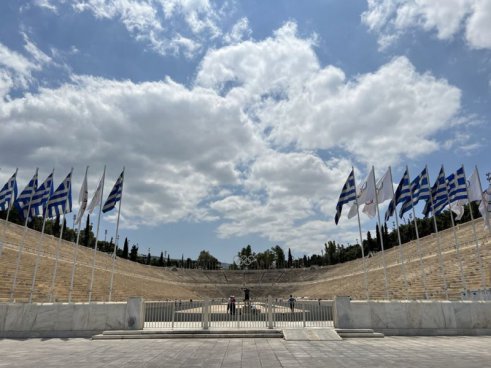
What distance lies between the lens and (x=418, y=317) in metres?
16.8

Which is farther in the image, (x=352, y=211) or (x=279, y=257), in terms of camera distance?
(x=279, y=257)

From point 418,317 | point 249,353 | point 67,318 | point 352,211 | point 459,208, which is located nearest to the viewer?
point 249,353

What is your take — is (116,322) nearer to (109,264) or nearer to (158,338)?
(158,338)

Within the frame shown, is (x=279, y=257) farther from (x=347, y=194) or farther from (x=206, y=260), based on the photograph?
(x=347, y=194)

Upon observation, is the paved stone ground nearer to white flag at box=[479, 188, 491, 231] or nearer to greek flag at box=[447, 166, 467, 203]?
white flag at box=[479, 188, 491, 231]

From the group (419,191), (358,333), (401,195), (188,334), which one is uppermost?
(419,191)

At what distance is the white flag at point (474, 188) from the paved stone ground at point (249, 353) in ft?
28.7

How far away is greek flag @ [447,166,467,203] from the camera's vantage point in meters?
21.1

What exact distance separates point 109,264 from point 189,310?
47117 mm

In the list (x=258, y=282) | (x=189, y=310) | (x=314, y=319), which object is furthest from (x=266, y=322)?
(x=258, y=282)

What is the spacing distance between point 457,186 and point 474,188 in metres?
1.03

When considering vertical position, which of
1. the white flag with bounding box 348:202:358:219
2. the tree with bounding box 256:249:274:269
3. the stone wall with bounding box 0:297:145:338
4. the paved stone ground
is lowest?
the paved stone ground

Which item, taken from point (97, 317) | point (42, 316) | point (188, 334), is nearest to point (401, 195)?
point (188, 334)

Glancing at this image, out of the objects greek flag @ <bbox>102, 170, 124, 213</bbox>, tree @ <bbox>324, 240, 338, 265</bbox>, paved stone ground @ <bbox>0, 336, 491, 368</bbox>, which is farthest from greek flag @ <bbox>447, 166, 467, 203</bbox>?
tree @ <bbox>324, 240, 338, 265</bbox>
